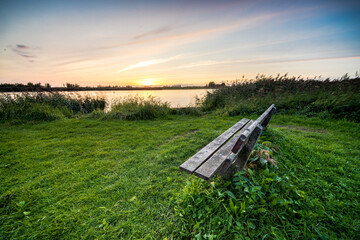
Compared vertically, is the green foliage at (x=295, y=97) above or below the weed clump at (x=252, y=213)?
above

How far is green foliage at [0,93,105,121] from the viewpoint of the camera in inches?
265

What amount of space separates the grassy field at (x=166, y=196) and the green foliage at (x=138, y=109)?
3618 millimetres

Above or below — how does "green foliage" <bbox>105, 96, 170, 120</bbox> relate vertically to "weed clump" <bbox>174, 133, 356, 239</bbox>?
above

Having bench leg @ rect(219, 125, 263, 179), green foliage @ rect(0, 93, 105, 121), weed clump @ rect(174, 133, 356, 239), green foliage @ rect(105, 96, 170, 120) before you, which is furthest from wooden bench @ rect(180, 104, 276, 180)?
green foliage @ rect(0, 93, 105, 121)

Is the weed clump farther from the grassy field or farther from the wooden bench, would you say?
the wooden bench

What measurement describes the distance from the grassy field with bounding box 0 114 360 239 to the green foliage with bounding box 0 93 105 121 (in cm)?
413

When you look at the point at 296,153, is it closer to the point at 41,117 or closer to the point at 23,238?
the point at 23,238

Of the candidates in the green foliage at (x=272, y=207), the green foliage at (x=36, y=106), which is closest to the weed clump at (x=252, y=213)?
the green foliage at (x=272, y=207)

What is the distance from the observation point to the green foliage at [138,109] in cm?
715

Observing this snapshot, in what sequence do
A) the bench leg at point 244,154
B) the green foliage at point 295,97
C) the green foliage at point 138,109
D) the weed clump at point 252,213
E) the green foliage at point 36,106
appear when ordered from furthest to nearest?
the green foliage at point 138,109
the green foliage at point 36,106
the green foliage at point 295,97
the bench leg at point 244,154
the weed clump at point 252,213

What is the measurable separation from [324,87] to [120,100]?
11.3 metres

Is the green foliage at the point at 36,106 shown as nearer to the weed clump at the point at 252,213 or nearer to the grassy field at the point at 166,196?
the grassy field at the point at 166,196

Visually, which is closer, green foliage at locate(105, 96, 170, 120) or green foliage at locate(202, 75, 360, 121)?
green foliage at locate(202, 75, 360, 121)

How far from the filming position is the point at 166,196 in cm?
206
